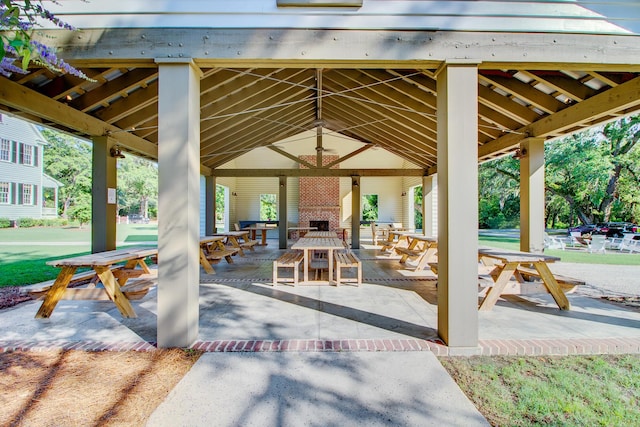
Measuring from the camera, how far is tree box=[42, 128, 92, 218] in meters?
27.3

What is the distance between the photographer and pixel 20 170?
63.7ft

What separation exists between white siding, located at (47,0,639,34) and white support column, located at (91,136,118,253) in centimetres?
299

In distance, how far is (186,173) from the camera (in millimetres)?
2949

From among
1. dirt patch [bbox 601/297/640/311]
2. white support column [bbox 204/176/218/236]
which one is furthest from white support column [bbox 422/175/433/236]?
white support column [bbox 204/176/218/236]

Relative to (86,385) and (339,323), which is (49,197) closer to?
(86,385)

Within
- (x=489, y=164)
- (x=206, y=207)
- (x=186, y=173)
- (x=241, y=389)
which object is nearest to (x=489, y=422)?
(x=241, y=389)

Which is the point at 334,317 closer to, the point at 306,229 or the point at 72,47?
the point at 72,47

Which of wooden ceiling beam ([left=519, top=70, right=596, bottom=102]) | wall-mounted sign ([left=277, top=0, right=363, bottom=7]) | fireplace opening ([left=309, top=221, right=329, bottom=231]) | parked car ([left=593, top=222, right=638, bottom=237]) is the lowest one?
parked car ([left=593, top=222, right=638, bottom=237])

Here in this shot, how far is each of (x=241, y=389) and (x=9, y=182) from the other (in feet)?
78.4

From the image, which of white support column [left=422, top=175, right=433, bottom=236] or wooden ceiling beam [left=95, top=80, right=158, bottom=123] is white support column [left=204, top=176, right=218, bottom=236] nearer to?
wooden ceiling beam [left=95, top=80, right=158, bottom=123]

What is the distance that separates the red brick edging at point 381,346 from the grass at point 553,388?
88mm

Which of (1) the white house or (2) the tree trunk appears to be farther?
(1) the white house

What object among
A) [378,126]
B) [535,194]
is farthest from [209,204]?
[535,194]

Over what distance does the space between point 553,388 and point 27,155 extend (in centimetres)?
2680
